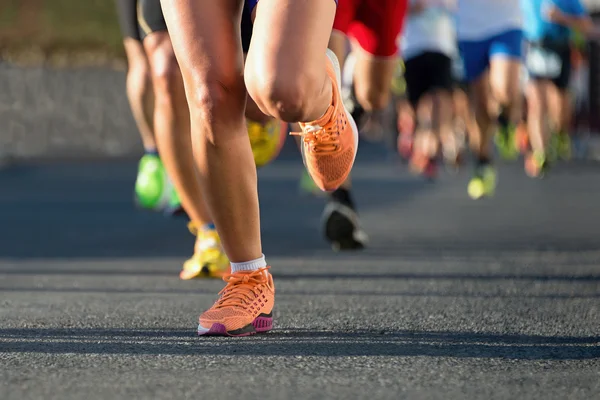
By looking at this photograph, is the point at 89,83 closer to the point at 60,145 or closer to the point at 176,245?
the point at 60,145

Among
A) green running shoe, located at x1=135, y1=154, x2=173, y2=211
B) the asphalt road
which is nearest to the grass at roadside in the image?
the asphalt road

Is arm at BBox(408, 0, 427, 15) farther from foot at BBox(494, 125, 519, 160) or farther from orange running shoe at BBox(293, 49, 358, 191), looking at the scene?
foot at BBox(494, 125, 519, 160)

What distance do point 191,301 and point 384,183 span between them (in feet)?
30.6

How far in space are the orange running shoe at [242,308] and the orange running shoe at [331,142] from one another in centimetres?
32

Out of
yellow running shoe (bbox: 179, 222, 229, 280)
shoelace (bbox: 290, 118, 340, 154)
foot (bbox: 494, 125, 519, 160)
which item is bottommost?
foot (bbox: 494, 125, 519, 160)

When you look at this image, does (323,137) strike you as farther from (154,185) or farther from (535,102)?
(535,102)

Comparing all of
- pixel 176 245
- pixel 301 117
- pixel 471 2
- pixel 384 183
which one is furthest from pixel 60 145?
pixel 301 117

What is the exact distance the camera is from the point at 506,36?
9.40m

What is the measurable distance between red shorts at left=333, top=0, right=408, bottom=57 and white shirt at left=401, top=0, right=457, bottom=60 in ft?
14.5

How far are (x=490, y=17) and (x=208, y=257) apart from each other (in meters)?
4.93

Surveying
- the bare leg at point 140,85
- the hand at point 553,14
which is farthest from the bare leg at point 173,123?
the hand at point 553,14

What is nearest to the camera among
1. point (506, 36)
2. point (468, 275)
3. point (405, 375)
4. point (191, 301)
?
point (405, 375)

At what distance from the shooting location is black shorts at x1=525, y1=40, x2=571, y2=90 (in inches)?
456

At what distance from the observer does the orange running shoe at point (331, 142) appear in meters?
3.65
